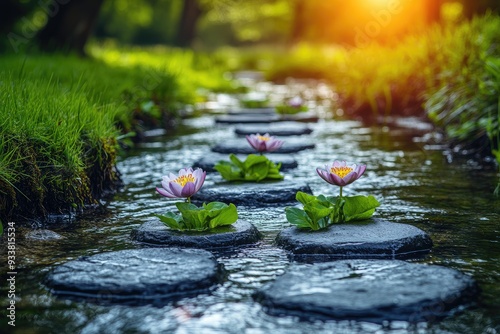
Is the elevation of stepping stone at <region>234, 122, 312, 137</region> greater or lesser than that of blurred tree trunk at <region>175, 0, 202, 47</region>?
lesser

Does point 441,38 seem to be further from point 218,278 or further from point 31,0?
point 31,0

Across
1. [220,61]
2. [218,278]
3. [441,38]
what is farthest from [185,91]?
[220,61]

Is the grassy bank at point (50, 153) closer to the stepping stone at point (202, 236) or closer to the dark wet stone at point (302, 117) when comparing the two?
the stepping stone at point (202, 236)

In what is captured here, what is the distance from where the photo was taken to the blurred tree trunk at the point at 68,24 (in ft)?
43.1

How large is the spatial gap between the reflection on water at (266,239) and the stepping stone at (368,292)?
5cm

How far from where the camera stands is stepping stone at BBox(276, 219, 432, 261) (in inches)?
126

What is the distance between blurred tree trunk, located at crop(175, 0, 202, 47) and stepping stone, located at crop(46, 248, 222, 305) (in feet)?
93.0

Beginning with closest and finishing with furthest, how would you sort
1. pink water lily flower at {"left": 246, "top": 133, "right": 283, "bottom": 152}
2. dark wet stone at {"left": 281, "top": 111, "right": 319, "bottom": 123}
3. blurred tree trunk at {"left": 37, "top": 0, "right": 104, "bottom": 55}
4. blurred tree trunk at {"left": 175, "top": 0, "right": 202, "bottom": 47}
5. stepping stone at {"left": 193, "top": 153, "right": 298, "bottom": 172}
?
pink water lily flower at {"left": 246, "top": 133, "right": 283, "bottom": 152} < stepping stone at {"left": 193, "top": 153, "right": 298, "bottom": 172} < dark wet stone at {"left": 281, "top": 111, "right": 319, "bottom": 123} < blurred tree trunk at {"left": 37, "top": 0, "right": 104, "bottom": 55} < blurred tree trunk at {"left": 175, "top": 0, "right": 202, "bottom": 47}

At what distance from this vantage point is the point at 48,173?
13.3 feet

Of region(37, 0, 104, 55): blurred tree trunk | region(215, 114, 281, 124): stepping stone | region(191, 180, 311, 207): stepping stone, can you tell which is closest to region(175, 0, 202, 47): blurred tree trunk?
region(37, 0, 104, 55): blurred tree trunk

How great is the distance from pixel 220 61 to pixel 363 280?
64.3ft

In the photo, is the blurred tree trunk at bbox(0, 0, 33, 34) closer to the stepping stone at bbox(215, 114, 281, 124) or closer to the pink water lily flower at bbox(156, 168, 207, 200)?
the stepping stone at bbox(215, 114, 281, 124)

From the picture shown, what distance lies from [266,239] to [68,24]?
418 inches

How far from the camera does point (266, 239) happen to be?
11.5ft
